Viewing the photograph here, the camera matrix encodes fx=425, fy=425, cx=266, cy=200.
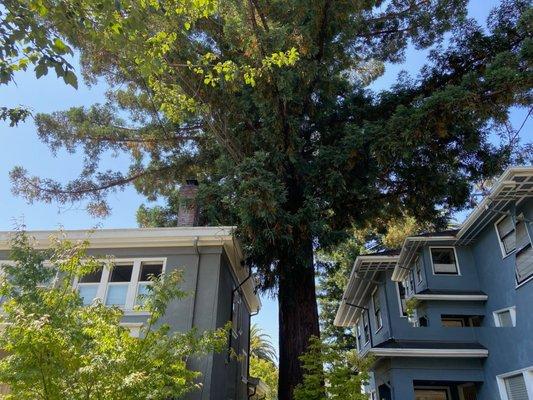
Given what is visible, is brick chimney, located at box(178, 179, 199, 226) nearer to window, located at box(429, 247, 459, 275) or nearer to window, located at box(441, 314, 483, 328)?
window, located at box(429, 247, 459, 275)

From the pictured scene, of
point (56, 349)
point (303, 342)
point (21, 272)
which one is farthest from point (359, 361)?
point (21, 272)

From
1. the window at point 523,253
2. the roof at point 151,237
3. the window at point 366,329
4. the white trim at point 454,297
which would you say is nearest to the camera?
the window at point 523,253

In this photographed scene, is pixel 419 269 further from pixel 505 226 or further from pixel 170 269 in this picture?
pixel 170 269

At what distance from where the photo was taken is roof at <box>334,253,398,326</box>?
1578 centimetres

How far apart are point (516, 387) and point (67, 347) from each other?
11.0 metres

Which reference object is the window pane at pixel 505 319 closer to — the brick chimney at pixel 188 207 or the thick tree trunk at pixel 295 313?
the thick tree trunk at pixel 295 313

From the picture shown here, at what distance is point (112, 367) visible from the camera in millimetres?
6238

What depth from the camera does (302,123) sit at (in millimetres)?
13445

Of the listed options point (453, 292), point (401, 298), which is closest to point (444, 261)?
point (453, 292)

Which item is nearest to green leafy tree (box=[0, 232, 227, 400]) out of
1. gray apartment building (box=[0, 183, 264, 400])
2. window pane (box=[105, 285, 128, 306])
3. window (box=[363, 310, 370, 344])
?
gray apartment building (box=[0, 183, 264, 400])

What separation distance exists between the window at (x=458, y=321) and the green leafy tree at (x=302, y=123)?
342 centimetres

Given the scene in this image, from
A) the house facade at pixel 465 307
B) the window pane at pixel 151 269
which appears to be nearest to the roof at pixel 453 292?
the house facade at pixel 465 307

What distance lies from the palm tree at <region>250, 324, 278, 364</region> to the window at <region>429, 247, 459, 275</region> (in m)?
23.1

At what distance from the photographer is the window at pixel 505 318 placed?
11.8 metres
